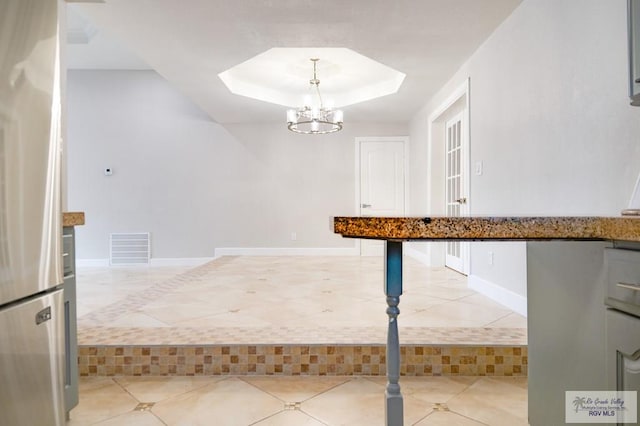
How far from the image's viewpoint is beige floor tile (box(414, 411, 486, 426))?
1.51m

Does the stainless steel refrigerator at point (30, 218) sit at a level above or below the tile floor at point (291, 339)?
above

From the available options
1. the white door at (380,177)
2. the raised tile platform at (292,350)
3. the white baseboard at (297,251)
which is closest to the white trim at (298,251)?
the white baseboard at (297,251)

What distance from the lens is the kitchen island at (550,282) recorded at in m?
0.77

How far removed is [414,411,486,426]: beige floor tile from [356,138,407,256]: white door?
4.88m

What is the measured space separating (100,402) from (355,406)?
46.7 inches

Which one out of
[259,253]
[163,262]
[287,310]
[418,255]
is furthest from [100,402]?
[163,262]

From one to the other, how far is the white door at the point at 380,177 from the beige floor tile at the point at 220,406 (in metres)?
4.80

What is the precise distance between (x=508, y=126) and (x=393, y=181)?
3.66 metres

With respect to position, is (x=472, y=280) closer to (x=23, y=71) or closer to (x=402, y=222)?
(x=402, y=222)

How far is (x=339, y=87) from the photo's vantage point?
5465 millimetres

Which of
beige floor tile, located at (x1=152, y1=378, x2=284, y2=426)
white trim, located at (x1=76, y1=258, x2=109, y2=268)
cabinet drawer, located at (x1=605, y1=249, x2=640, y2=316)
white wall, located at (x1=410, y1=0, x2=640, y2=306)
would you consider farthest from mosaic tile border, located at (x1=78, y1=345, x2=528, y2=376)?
white trim, located at (x1=76, y1=258, x2=109, y2=268)

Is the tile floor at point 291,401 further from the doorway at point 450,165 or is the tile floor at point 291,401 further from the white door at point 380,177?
the white door at point 380,177

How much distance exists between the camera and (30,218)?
94 centimetres

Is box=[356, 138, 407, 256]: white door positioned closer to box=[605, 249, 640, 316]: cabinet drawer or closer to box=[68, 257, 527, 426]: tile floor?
box=[68, 257, 527, 426]: tile floor
